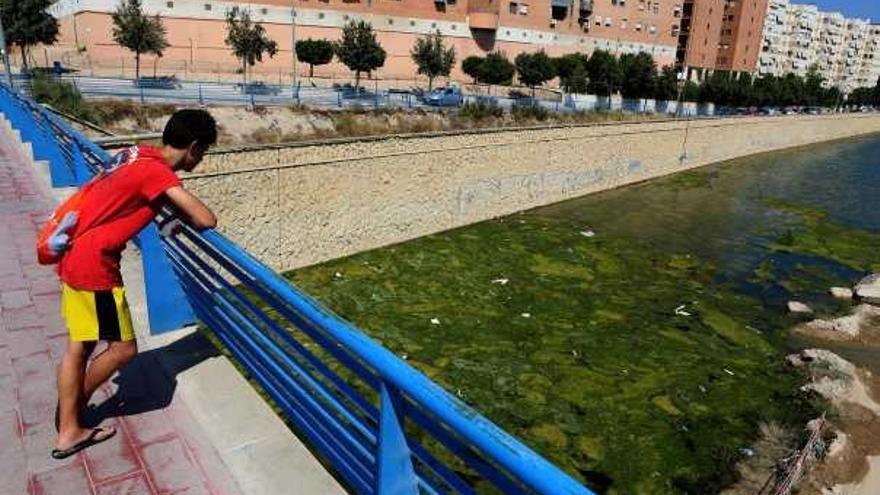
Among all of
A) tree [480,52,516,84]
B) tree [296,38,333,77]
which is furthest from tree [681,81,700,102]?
tree [296,38,333,77]

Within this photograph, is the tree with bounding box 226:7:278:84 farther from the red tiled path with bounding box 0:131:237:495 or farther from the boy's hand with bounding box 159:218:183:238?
the boy's hand with bounding box 159:218:183:238

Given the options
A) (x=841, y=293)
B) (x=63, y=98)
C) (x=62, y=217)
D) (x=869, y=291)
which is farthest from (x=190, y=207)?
(x=869, y=291)

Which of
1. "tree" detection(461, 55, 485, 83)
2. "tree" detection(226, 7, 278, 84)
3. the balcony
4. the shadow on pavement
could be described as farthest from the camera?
the balcony

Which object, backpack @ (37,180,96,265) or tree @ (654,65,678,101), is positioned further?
tree @ (654,65,678,101)

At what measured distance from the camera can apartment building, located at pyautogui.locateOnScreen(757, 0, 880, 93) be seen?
100938 millimetres

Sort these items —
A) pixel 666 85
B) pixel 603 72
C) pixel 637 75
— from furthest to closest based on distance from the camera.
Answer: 1. pixel 666 85
2. pixel 637 75
3. pixel 603 72

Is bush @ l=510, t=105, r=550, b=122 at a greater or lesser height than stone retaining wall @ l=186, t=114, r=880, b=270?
greater

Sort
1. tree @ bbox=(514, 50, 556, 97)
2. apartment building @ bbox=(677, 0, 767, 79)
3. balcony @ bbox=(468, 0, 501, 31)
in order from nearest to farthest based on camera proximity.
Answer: tree @ bbox=(514, 50, 556, 97)
balcony @ bbox=(468, 0, 501, 31)
apartment building @ bbox=(677, 0, 767, 79)

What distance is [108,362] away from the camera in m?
3.20

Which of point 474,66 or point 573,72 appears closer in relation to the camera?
point 474,66

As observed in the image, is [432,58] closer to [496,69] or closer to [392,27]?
[392,27]

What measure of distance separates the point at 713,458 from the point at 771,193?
102 ft

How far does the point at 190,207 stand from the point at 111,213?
352 mm

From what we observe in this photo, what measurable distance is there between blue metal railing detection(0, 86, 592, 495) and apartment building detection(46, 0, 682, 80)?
1428 inches
